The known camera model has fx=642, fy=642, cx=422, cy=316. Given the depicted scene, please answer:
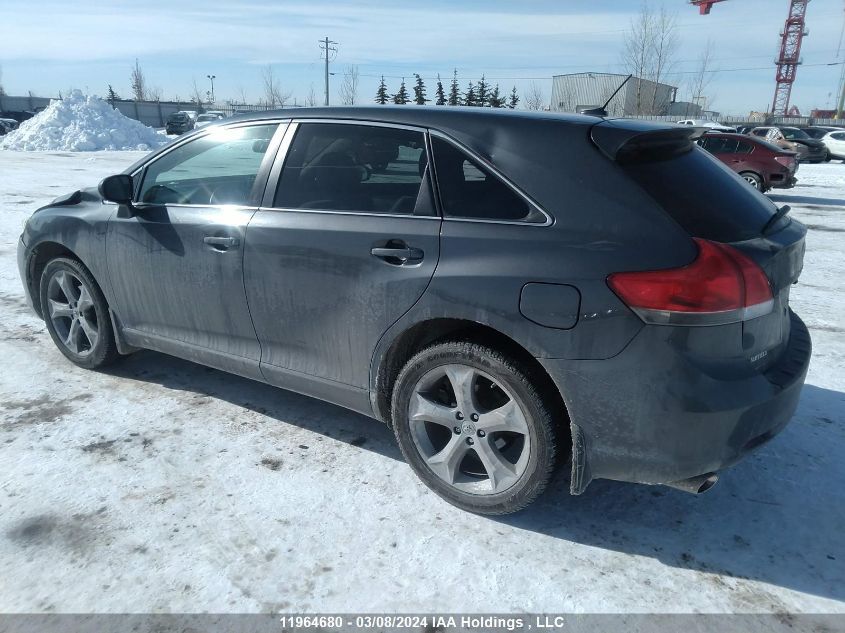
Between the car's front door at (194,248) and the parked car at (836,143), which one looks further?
the parked car at (836,143)

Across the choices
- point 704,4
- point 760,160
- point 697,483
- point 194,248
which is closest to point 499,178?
point 697,483

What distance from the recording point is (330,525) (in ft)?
8.94

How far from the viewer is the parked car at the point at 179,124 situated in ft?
129

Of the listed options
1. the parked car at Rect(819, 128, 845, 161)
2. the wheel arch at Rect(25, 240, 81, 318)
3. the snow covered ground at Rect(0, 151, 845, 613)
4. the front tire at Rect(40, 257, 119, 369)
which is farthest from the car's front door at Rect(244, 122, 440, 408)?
the parked car at Rect(819, 128, 845, 161)

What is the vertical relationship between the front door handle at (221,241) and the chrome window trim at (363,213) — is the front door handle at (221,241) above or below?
below

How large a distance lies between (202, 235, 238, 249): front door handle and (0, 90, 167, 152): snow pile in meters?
28.5

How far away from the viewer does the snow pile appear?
90.9 ft

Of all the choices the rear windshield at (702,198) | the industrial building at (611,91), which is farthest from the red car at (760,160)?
the industrial building at (611,91)

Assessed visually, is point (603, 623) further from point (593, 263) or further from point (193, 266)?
point (193, 266)

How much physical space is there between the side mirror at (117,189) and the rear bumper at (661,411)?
107 inches

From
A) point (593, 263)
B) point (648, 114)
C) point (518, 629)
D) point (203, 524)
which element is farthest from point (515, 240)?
point (648, 114)

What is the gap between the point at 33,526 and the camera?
106 inches

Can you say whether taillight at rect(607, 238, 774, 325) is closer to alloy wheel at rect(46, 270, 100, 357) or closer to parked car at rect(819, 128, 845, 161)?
alloy wheel at rect(46, 270, 100, 357)

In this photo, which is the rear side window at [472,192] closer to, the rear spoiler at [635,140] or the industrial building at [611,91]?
the rear spoiler at [635,140]
